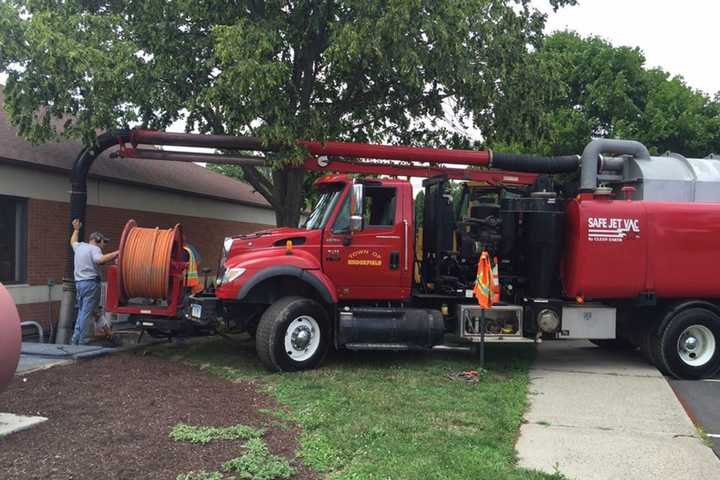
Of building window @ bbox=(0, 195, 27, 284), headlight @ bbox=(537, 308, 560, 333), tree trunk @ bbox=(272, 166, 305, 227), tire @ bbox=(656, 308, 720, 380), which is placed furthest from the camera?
tree trunk @ bbox=(272, 166, 305, 227)

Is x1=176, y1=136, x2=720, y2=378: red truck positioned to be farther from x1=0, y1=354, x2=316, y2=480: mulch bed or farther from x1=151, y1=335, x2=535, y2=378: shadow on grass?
x1=0, y1=354, x2=316, y2=480: mulch bed

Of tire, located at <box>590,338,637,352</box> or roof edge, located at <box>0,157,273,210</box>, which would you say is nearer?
roof edge, located at <box>0,157,273,210</box>

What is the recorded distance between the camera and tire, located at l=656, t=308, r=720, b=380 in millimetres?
9383

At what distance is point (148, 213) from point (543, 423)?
1054 cm

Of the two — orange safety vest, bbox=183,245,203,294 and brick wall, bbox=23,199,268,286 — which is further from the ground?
brick wall, bbox=23,199,268,286

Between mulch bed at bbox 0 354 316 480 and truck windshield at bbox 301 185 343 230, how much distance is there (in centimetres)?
252

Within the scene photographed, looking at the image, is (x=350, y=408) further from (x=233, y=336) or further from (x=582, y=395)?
(x=233, y=336)

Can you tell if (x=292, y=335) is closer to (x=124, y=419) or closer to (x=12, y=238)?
(x=124, y=419)

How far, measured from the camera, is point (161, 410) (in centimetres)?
642

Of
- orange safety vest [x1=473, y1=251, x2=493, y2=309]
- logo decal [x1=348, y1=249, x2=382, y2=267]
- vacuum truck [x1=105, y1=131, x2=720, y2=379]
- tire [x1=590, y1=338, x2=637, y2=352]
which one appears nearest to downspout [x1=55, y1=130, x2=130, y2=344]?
vacuum truck [x1=105, y1=131, x2=720, y2=379]

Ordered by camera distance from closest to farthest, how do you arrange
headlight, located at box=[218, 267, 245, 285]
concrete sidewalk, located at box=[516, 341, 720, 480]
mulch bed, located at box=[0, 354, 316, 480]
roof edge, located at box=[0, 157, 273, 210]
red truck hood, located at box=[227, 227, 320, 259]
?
mulch bed, located at box=[0, 354, 316, 480]
concrete sidewalk, located at box=[516, 341, 720, 480]
headlight, located at box=[218, 267, 245, 285]
red truck hood, located at box=[227, 227, 320, 259]
roof edge, located at box=[0, 157, 273, 210]

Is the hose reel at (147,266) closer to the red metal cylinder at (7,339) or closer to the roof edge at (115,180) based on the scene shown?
the roof edge at (115,180)

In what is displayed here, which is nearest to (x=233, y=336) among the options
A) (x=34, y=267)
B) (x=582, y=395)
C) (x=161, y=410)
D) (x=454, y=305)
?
(x=34, y=267)

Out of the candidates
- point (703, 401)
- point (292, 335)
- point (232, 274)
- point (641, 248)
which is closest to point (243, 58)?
point (232, 274)
